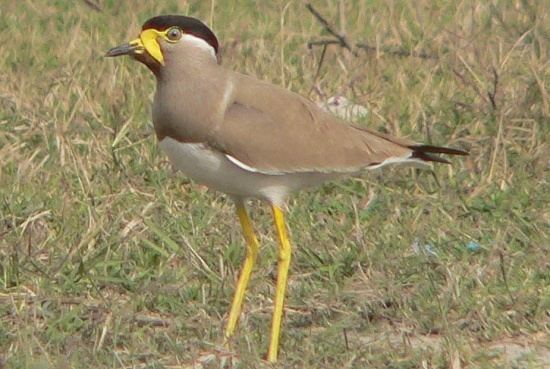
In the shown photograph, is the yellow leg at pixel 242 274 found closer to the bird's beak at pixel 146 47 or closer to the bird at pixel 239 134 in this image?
the bird at pixel 239 134

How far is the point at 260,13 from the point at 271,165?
13.1ft

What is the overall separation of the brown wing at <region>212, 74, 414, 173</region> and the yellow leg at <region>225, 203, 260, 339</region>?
283mm

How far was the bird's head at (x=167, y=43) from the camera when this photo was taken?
5215 mm

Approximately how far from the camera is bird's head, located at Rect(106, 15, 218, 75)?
5.21 metres

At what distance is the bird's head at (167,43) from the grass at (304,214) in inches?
34.5

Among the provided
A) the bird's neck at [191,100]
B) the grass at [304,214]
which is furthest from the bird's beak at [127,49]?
the grass at [304,214]

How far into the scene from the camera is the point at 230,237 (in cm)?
611

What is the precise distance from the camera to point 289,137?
529cm

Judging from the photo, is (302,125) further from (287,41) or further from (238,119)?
(287,41)

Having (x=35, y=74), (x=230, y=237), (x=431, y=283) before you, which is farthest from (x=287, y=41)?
(x=431, y=283)

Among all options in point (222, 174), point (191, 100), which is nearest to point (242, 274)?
point (222, 174)

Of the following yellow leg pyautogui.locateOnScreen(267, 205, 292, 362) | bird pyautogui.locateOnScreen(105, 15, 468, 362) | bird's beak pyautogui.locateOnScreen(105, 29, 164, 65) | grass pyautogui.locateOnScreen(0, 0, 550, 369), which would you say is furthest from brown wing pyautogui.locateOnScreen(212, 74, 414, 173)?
grass pyautogui.locateOnScreen(0, 0, 550, 369)

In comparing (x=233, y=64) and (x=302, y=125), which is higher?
(x=302, y=125)

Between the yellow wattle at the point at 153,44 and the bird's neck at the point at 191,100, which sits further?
the yellow wattle at the point at 153,44
